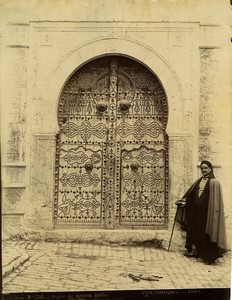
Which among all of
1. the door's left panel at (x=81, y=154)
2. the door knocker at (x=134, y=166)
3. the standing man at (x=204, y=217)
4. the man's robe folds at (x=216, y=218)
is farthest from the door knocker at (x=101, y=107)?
the man's robe folds at (x=216, y=218)

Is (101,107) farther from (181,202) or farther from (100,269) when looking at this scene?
(100,269)

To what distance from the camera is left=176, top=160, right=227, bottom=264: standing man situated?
145 inches

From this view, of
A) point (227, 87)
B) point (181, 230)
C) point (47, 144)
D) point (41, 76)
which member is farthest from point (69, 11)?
point (181, 230)

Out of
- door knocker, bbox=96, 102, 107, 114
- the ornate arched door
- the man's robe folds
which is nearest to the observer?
the man's robe folds

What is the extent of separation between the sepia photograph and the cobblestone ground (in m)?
0.01

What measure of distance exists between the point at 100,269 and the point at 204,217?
1096 millimetres

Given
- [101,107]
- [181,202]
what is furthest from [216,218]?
[101,107]

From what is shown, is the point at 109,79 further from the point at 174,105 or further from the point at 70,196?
the point at 70,196

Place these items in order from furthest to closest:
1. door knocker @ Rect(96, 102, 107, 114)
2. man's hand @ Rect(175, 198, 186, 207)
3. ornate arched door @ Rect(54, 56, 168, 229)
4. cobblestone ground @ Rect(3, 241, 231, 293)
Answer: door knocker @ Rect(96, 102, 107, 114) → ornate arched door @ Rect(54, 56, 168, 229) → man's hand @ Rect(175, 198, 186, 207) → cobblestone ground @ Rect(3, 241, 231, 293)

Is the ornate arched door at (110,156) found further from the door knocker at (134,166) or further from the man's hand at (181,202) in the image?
the man's hand at (181,202)

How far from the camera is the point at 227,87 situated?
376cm

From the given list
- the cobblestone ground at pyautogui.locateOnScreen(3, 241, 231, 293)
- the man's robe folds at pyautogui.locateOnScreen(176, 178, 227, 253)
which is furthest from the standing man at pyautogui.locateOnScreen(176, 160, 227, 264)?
the cobblestone ground at pyautogui.locateOnScreen(3, 241, 231, 293)

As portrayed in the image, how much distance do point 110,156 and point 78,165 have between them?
0.34 metres

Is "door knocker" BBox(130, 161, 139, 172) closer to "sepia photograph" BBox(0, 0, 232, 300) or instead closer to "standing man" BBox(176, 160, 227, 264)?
"sepia photograph" BBox(0, 0, 232, 300)
